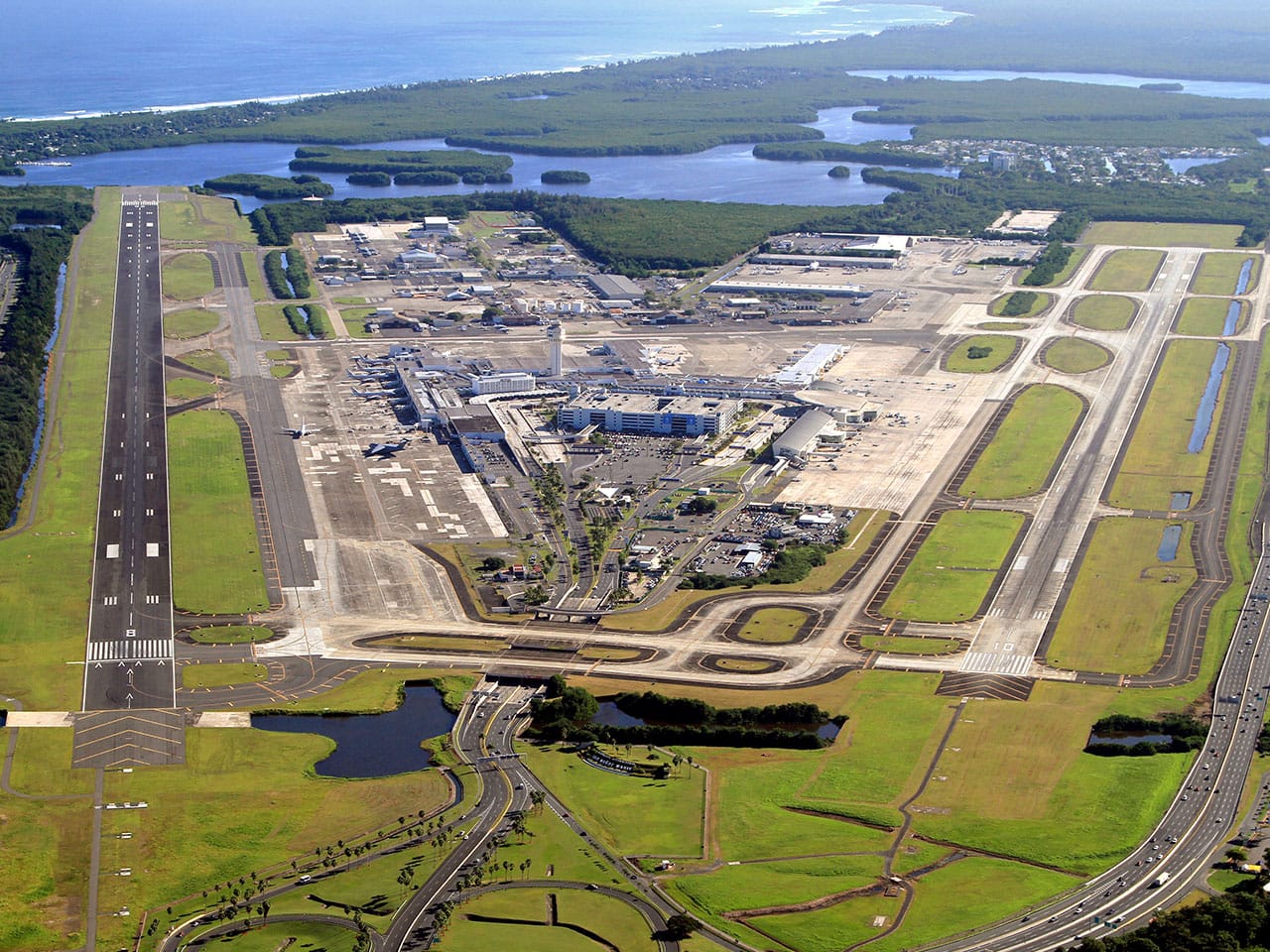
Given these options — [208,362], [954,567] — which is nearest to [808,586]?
[954,567]

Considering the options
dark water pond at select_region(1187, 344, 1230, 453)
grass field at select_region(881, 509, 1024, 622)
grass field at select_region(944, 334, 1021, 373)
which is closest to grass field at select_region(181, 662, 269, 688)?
grass field at select_region(881, 509, 1024, 622)

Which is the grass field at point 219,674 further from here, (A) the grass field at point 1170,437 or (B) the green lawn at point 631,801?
(A) the grass field at point 1170,437

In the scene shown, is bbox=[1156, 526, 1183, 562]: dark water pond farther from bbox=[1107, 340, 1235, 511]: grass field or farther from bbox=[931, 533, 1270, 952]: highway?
bbox=[931, 533, 1270, 952]: highway


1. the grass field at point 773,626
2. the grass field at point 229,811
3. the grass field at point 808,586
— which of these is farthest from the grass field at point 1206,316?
the grass field at point 229,811

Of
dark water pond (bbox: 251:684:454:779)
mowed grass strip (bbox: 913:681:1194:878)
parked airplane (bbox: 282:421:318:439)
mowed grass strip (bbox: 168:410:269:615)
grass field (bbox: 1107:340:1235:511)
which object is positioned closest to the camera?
mowed grass strip (bbox: 913:681:1194:878)

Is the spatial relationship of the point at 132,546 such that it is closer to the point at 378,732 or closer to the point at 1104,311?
the point at 378,732

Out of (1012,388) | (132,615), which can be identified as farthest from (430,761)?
(1012,388)
